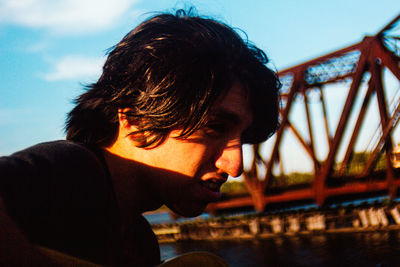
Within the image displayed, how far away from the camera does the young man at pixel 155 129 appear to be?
1060 mm

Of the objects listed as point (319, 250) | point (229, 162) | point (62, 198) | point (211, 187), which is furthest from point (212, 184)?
point (319, 250)

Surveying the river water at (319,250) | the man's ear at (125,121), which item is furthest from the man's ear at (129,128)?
the river water at (319,250)

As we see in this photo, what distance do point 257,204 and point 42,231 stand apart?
17183 mm

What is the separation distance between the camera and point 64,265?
735 mm

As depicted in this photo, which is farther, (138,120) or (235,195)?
(235,195)

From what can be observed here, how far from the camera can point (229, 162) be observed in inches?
51.9

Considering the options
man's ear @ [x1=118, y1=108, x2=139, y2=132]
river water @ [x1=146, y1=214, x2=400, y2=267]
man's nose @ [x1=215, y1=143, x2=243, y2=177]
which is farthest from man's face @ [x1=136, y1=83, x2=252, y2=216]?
river water @ [x1=146, y1=214, x2=400, y2=267]

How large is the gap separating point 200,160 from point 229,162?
0.11 meters

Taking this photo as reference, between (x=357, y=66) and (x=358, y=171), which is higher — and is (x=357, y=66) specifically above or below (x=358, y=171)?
above

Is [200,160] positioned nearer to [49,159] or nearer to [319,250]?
[49,159]

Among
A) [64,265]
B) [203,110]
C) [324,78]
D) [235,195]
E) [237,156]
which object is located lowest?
[235,195]

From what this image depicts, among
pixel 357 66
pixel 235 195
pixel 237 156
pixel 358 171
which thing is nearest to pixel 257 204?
pixel 235 195

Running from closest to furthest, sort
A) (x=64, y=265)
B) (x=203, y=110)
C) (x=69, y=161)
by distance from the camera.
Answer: (x=64, y=265)
(x=69, y=161)
(x=203, y=110)

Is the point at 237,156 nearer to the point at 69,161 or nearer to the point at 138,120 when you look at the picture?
the point at 138,120
